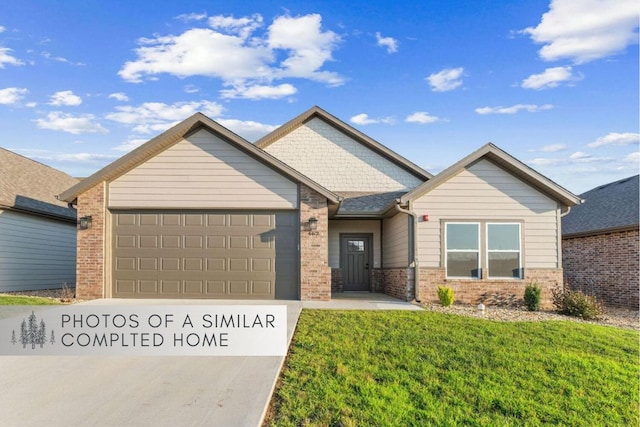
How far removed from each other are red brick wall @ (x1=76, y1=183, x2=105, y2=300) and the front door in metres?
7.96

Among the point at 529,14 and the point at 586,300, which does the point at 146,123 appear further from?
the point at 586,300

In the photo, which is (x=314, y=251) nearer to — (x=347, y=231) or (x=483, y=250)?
(x=347, y=231)

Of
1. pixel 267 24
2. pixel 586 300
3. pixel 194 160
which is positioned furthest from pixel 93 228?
pixel 586 300

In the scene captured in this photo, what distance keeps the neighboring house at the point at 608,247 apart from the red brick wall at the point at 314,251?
8994 millimetres

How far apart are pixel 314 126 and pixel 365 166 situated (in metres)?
2.42

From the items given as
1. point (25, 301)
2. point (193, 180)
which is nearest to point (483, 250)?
point (193, 180)

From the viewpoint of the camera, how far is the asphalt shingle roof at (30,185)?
49.6 feet

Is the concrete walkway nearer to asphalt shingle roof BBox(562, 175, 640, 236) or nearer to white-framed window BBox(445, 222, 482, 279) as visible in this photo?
white-framed window BBox(445, 222, 482, 279)

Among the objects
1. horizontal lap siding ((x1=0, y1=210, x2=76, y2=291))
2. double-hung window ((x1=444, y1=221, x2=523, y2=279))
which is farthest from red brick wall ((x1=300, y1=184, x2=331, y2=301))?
horizontal lap siding ((x1=0, y1=210, x2=76, y2=291))

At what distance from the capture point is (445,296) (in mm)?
12133

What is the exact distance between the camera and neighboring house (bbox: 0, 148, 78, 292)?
14.6m

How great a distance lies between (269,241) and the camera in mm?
12953

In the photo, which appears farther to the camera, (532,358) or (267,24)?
(267,24)

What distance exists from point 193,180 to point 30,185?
8171 millimetres
